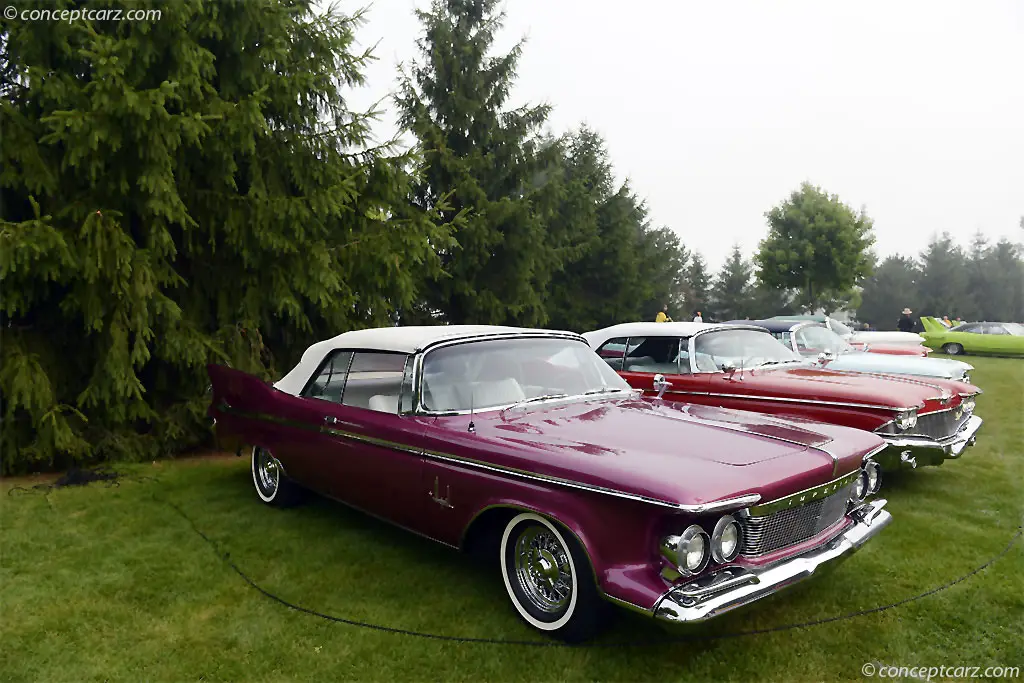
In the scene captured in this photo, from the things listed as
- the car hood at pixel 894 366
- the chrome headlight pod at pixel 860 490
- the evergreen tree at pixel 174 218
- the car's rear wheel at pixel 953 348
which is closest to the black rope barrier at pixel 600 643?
the chrome headlight pod at pixel 860 490

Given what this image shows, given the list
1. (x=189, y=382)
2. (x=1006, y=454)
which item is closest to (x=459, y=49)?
(x=189, y=382)

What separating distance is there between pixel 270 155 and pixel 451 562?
5595 mm

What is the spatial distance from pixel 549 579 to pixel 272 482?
10.2 ft

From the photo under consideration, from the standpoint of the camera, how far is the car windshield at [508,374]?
4137 mm

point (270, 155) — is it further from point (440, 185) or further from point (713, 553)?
point (440, 185)

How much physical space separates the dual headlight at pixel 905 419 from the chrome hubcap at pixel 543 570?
3741 mm

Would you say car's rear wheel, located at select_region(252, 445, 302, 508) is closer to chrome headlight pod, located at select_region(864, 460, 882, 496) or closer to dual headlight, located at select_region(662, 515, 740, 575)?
dual headlight, located at select_region(662, 515, 740, 575)

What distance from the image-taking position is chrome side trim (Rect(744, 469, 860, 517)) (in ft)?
9.67

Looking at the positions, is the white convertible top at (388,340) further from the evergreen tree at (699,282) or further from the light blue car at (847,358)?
the evergreen tree at (699,282)

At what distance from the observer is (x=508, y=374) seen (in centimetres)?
435

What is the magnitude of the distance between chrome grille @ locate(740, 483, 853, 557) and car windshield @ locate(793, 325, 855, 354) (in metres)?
6.61

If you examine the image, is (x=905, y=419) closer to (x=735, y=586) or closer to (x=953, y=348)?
(x=735, y=586)

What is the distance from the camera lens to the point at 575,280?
20.8 metres

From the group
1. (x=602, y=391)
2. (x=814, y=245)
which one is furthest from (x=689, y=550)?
(x=814, y=245)
